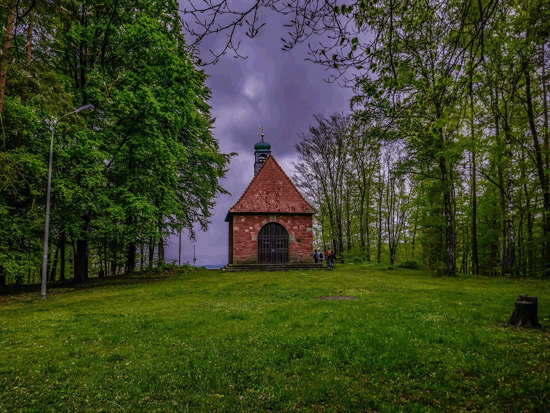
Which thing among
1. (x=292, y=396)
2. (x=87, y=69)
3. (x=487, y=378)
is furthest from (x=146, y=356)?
(x=87, y=69)

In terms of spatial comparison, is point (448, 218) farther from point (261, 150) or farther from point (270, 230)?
point (261, 150)

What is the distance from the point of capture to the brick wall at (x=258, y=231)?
2597 centimetres

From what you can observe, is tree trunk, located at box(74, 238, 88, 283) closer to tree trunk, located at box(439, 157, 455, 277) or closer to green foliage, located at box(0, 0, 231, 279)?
green foliage, located at box(0, 0, 231, 279)

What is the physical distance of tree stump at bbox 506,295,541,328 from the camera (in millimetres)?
7518

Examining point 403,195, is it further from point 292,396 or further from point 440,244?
point 292,396

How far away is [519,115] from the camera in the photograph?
19328mm

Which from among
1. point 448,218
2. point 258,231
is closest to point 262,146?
point 258,231

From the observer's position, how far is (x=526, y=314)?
7.57 m

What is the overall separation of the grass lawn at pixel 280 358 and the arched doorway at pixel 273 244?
14999mm

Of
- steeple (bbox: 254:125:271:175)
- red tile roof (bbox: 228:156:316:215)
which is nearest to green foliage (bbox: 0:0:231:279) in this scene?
red tile roof (bbox: 228:156:316:215)

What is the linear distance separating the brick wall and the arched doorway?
356 mm

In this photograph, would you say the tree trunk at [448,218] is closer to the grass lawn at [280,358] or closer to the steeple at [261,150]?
the grass lawn at [280,358]

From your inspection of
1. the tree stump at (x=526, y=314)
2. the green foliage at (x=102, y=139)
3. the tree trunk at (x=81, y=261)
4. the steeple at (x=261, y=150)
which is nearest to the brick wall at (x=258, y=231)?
the green foliage at (x=102, y=139)

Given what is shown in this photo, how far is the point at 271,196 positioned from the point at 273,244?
4.27 metres
